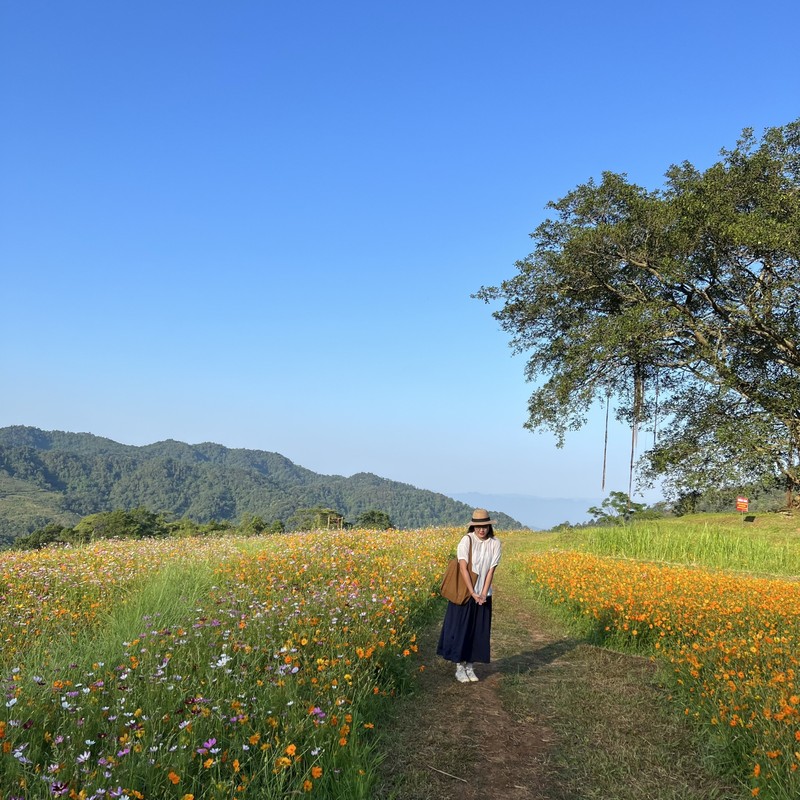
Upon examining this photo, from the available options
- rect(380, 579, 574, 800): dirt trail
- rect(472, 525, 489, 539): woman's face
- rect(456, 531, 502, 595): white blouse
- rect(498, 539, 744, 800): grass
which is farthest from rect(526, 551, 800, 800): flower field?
rect(472, 525, 489, 539): woman's face

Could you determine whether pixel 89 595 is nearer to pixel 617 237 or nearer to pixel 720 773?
pixel 720 773

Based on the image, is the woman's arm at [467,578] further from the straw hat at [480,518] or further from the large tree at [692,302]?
the large tree at [692,302]

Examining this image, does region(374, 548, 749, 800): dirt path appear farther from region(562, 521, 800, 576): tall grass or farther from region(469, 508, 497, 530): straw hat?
region(562, 521, 800, 576): tall grass

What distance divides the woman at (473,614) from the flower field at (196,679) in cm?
64

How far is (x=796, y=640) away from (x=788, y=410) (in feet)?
59.6

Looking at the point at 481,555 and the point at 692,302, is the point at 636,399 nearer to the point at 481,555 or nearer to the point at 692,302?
the point at 692,302

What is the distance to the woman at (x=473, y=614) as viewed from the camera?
22.2ft

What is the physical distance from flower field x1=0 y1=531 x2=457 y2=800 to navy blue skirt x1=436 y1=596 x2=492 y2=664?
57 centimetres

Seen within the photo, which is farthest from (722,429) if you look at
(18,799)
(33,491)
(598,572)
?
(33,491)

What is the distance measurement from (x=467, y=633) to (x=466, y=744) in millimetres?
1832

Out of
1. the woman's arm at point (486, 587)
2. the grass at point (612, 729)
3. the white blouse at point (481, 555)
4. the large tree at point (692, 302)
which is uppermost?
the large tree at point (692, 302)

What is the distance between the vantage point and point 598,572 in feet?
38.7

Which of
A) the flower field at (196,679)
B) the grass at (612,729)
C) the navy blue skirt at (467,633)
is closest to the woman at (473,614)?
the navy blue skirt at (467,633)

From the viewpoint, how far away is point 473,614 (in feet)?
22.7
